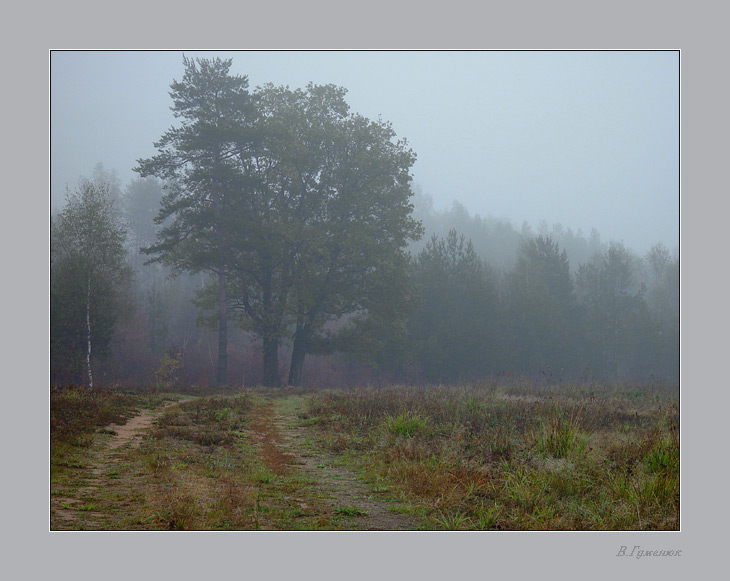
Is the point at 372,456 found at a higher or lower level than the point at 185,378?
higher

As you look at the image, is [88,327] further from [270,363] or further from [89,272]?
[270,363]

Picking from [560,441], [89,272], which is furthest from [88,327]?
[560,441]

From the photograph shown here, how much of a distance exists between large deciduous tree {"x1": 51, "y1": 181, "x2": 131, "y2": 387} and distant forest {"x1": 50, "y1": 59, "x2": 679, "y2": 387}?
3.5 inches

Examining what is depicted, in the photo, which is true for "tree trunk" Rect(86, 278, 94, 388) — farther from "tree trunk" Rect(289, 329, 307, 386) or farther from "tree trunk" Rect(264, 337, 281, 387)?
"tree trunk" Rect(289, 329, 307, 386)

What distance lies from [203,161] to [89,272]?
7.36 m

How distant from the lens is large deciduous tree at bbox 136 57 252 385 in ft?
74.3

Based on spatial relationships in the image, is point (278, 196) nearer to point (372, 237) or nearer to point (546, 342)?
point (372, 237)

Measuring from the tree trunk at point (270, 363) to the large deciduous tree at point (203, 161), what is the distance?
15.3ft

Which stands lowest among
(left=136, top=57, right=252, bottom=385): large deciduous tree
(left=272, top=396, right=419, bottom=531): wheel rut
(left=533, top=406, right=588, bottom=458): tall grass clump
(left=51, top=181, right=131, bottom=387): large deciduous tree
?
(left=272, top=396, right=419, bottom=531): wheel rut

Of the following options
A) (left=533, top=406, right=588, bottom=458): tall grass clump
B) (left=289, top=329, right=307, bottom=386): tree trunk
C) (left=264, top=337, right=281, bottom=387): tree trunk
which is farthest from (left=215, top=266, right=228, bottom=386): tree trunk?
(left=533, top=406, right=588, bottom=458): tall grass clump

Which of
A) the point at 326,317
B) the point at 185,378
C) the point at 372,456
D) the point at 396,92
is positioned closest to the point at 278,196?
the point at 326,317
